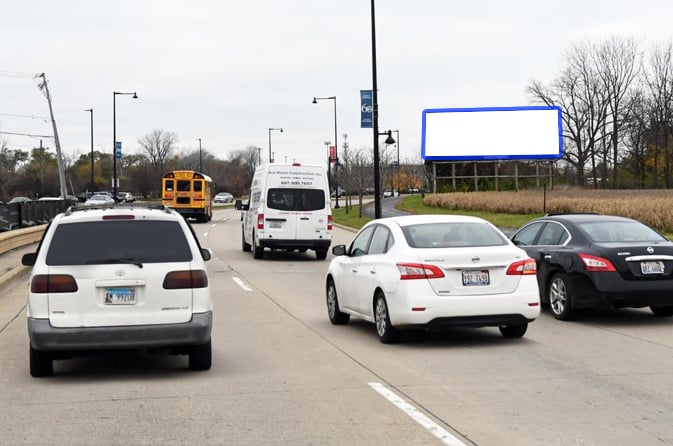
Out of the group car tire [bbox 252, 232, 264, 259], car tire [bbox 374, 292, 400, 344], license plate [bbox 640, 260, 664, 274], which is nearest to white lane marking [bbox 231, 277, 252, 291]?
car tire [bbox 252, 232, 264, 259]

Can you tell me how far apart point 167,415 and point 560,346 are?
5.38m

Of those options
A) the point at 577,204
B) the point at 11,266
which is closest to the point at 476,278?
the point at 11,266

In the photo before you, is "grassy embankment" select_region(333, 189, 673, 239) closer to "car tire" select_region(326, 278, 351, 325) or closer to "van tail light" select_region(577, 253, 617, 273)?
"van tail light" select_region(577, 253, 617, 273)

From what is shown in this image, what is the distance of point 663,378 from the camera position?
8.85 meters

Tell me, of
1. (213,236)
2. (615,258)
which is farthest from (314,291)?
(213,236)

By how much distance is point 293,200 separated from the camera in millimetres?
26141

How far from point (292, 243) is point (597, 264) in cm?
1441

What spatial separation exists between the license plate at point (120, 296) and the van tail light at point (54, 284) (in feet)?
1.00

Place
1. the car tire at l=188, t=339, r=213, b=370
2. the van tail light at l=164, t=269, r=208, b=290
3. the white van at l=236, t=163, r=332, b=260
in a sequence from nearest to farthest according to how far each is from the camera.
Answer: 1. the van tail light at l=164, t=269, r=208, b=290
2. the car tire at l=188, t=339, r=213, b=370
3. the white van at l=236, t=163, r=332, b=260

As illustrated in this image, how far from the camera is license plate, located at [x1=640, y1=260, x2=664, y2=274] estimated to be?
12.4 m

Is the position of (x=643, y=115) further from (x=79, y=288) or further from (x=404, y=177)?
(x=79, y=288)

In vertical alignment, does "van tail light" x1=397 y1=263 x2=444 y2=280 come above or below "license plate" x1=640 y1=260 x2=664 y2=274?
above

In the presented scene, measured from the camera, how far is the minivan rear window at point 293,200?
26.0 meters

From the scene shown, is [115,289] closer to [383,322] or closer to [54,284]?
[54,284]
